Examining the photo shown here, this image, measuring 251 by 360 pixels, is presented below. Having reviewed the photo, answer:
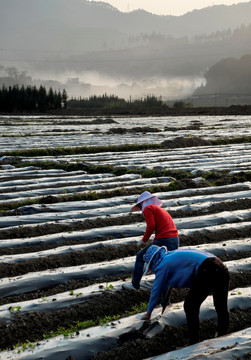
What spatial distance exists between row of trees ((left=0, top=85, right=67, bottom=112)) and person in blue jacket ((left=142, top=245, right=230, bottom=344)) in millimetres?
64929

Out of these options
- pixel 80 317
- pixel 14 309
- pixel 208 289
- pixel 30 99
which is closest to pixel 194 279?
pixel 208 289

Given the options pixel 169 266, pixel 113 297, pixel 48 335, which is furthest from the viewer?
pixel 113 297

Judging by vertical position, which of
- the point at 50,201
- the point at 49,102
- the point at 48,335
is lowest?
the point at 48,335

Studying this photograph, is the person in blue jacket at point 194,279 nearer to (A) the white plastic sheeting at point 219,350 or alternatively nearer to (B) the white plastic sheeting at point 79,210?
(A) the white plastic sheeting at point 219,350

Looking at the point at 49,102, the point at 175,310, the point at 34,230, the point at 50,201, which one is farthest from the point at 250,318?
the point at 49,102

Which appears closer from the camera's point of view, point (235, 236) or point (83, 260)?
point (83, 260)

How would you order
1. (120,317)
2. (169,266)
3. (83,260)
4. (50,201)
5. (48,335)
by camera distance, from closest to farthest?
(169,266) → (48,335) → (120,317) → (83,260) → (50,201)

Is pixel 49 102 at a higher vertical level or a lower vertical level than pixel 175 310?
higher

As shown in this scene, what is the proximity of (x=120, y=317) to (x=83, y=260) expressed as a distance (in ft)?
4.89

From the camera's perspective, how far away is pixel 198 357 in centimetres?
304

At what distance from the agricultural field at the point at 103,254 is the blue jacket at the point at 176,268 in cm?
54

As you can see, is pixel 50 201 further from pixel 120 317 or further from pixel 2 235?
pixel 120 317

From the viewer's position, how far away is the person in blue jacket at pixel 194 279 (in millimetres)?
3180

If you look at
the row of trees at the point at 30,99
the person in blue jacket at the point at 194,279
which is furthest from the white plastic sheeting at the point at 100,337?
the row of trees at the point at 30,99
